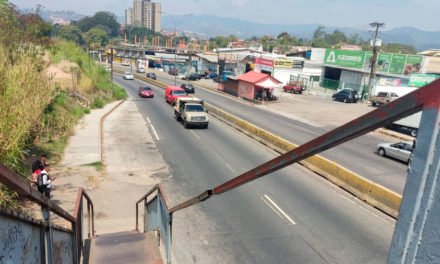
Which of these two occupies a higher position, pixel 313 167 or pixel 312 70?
pixel 312 70

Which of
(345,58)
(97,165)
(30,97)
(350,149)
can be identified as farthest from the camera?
(345,58)

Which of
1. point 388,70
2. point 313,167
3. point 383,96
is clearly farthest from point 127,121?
point 388,70

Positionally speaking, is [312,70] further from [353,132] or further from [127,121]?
[353,132]

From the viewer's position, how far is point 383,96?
38281 mm

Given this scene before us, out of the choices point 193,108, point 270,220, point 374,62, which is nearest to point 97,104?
point 193,108

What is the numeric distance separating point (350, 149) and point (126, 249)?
18.1 meters

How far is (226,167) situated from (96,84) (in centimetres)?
2679

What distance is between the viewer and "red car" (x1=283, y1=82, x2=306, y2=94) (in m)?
50.2

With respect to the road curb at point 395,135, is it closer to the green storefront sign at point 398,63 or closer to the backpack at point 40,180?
the backpack at point 40,180

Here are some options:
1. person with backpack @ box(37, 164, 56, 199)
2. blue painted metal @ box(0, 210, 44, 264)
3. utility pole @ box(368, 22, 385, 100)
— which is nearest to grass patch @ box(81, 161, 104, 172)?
person with backpack @ box(37, 164, 56, 199)

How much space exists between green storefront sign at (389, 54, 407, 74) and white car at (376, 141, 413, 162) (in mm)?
36358

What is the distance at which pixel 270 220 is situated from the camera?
10914 millimetres

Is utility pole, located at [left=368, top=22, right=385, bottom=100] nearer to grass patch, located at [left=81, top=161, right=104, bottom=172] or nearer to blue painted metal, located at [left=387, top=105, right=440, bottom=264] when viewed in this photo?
grass patch, located at [left=81, top=161, right=104, bottom=172]

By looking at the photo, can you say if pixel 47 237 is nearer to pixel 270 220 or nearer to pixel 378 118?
pixel 378 118
